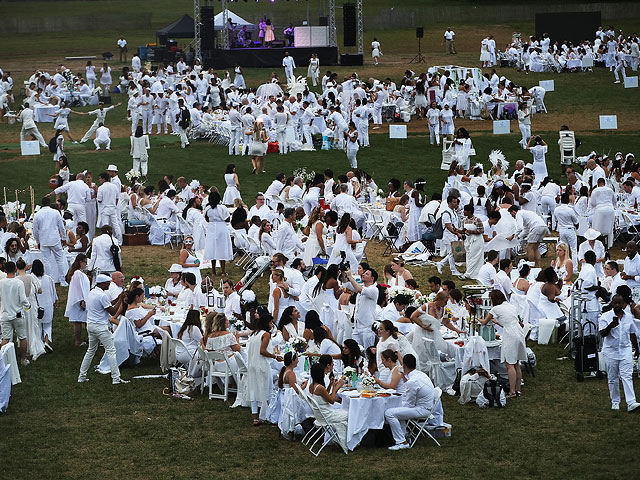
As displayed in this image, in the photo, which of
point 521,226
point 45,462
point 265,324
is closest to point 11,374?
point 45,462

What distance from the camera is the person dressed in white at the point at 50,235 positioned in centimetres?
1742

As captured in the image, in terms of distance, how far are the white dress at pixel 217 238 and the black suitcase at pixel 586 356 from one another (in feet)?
24.6

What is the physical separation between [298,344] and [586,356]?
13.6 feet

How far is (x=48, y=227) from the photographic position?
57.6 ft

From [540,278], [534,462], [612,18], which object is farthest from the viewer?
[612,18]

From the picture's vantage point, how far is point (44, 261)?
18.0 metres

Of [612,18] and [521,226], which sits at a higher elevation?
[612,18]

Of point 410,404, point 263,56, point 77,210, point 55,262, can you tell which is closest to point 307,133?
point 77,210

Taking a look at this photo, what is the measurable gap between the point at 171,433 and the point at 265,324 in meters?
1.76

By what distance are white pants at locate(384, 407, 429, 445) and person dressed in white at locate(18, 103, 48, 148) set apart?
22.3 meters

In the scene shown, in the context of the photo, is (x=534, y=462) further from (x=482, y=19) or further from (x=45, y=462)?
(x=482, y=19)

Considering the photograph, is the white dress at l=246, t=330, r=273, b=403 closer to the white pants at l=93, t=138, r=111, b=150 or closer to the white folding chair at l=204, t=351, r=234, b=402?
the white folding chair at l=204, t=351, r=234, b=402

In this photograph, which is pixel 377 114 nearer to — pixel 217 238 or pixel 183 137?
pixel 183 137

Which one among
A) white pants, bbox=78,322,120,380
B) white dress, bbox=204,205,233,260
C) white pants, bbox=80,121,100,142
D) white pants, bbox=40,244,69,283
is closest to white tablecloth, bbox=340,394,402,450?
white pants, bbox=78,322,120,380
